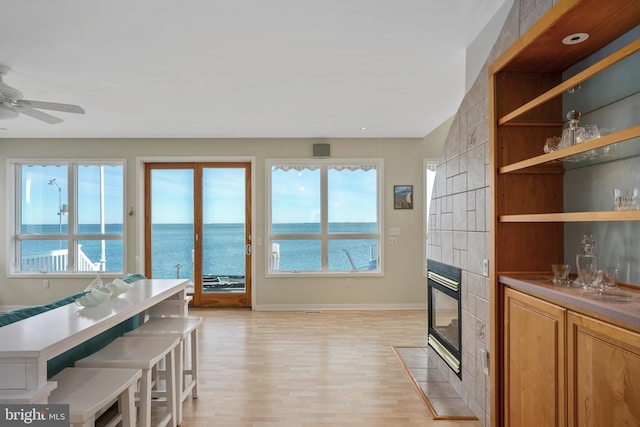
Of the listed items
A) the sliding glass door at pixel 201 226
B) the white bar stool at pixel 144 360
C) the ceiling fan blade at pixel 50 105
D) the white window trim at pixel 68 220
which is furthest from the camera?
the sliding glass door at pixel 201 226

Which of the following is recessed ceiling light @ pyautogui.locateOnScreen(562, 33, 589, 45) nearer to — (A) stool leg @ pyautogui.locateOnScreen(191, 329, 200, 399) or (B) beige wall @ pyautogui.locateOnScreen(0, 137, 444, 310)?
(A) stool leg @ pyautogui.locateOnScreen(191, 329, 200, 399)

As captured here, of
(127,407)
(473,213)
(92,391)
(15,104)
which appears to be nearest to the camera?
(92,391)

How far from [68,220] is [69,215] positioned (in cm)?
8

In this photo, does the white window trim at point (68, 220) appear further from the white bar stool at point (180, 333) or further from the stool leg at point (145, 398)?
the stool leg at point (145, 398)

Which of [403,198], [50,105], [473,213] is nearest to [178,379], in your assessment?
[473,213]

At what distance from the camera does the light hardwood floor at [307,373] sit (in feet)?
8.36

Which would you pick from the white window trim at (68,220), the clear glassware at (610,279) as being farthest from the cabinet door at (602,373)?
the white window trim at (68,220)

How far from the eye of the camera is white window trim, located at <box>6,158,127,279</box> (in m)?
5.50

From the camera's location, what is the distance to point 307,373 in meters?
3.24

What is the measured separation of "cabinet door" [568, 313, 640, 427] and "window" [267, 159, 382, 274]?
412 cm

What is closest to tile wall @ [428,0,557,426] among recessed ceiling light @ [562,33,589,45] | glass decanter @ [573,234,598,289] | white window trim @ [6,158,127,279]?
recessed ceiling light @ [562,33,589,45]

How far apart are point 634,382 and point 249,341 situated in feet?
11.7

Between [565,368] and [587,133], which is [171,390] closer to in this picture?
[565,368]

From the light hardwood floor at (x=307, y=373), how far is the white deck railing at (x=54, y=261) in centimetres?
225
